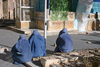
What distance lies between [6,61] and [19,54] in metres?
0.72

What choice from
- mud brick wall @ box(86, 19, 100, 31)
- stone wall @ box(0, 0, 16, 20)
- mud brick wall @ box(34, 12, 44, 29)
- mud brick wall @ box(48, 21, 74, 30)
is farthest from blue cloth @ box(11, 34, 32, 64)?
stone wall @ box(0, 0, 16, 20)

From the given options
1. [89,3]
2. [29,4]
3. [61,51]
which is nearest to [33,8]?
[29,4]

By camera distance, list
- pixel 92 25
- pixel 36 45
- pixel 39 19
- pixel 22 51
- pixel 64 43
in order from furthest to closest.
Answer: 1. pixel 92 25
2. pixel 39 19
3. pixel 64 43
4. pixel 36 45
5. pixel 22 51

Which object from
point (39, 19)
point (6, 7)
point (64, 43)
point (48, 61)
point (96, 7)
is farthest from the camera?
point (6, 7)

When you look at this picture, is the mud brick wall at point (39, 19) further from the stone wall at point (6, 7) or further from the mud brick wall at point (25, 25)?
the stone wall at point (6, 7)

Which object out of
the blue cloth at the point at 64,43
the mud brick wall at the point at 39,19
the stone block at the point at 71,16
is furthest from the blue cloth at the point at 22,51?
the stone block at the point at 71,16

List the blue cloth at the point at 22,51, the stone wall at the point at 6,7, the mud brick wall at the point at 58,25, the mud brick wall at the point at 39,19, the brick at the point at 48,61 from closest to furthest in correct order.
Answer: the brick at the point at 48,61 → the blue cloth at the point at 22,51 → the mud brick wall at the point at 58,25 → the mud brick wall at the point at 39,19 → the stone wall at the point at 6,7

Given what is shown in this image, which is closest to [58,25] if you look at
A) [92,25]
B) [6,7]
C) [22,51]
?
[92,25]

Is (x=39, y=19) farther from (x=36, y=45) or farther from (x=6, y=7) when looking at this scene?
(x=6, y=7)

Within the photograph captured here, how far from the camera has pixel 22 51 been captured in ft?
23.6

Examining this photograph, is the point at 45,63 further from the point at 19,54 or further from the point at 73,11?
the point at 73,11

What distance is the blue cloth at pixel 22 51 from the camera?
718 centimetres

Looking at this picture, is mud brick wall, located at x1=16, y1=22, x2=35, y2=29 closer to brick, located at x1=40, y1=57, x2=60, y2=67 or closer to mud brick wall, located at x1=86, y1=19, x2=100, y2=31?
mud brick wall, located at x1=86, y1=19, x2=100, y2=31

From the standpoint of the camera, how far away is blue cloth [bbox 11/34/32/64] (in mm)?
7176
